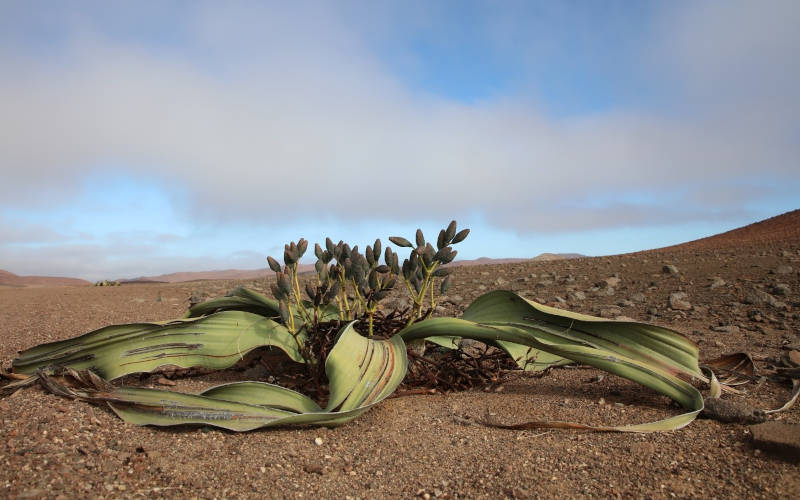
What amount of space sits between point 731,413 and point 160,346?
2458 millimetres

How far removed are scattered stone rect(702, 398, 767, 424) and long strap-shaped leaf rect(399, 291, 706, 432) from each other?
6cm

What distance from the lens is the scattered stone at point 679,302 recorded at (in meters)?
5.07

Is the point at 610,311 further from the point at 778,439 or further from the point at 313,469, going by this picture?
the point at 313,469

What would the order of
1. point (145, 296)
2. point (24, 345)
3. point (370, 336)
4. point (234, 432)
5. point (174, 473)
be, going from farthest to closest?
point (145, 296) < point (24, 345) < point (370, 336) < point (234, 432) < point (174, 473)

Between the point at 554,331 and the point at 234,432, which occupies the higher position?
the point at 554,331

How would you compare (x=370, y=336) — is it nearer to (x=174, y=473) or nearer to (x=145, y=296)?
(x=174, y=473)

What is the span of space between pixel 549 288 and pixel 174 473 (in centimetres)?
504

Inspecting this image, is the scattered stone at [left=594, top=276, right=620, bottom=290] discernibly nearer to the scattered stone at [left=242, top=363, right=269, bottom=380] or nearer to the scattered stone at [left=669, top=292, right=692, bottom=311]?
the scattered stone at [left=669, top=292, right=692, bottom=311]

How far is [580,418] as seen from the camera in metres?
2.30

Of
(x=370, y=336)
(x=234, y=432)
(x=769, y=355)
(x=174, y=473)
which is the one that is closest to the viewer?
(x=174, y=473)

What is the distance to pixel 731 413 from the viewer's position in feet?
7.18

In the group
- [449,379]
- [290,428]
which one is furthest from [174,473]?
[449,379]

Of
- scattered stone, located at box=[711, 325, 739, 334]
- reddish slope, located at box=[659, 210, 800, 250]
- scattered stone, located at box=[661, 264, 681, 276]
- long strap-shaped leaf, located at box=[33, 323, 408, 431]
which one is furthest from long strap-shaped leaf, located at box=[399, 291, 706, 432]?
reddish slope, located at box=[659, 210, 800, 250]

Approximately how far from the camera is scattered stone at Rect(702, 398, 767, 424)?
7.09ft
